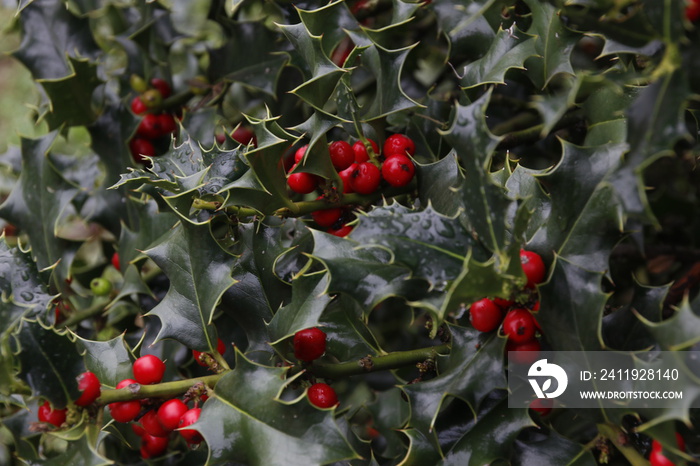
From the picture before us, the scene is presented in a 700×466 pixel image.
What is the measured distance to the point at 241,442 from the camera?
39.2 inches

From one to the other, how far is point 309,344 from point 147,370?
294mm

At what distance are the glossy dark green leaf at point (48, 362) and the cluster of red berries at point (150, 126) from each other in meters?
0.84

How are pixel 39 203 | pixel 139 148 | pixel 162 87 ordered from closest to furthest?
pixel 39 203, pixel 139 148, pixel 162 87

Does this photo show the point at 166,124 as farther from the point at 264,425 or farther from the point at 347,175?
the point at 264,425

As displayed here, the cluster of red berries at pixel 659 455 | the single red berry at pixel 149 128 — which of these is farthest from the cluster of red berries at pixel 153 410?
the single red berry at pixel 149 128

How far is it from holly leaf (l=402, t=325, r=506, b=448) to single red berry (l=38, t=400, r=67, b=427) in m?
0.58

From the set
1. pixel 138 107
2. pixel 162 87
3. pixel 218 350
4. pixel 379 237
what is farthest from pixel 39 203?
pixel 379 237

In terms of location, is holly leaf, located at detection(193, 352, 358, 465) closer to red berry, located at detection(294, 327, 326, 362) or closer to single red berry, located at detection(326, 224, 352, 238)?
red berry, located at detection(294, 327, 326, 362)

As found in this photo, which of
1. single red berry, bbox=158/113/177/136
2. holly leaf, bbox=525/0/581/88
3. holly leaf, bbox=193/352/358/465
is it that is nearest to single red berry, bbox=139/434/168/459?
holly leaf, bbox=193/352/358/465

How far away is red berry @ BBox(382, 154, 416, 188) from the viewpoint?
3.91 ft

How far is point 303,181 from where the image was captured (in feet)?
3.97

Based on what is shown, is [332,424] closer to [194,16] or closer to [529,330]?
[529,330]

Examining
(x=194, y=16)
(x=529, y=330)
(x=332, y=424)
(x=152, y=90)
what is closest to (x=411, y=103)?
(x=529, y=330)

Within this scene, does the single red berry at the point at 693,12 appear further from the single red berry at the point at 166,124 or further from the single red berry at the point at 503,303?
the single red berry at the point at 166,124
